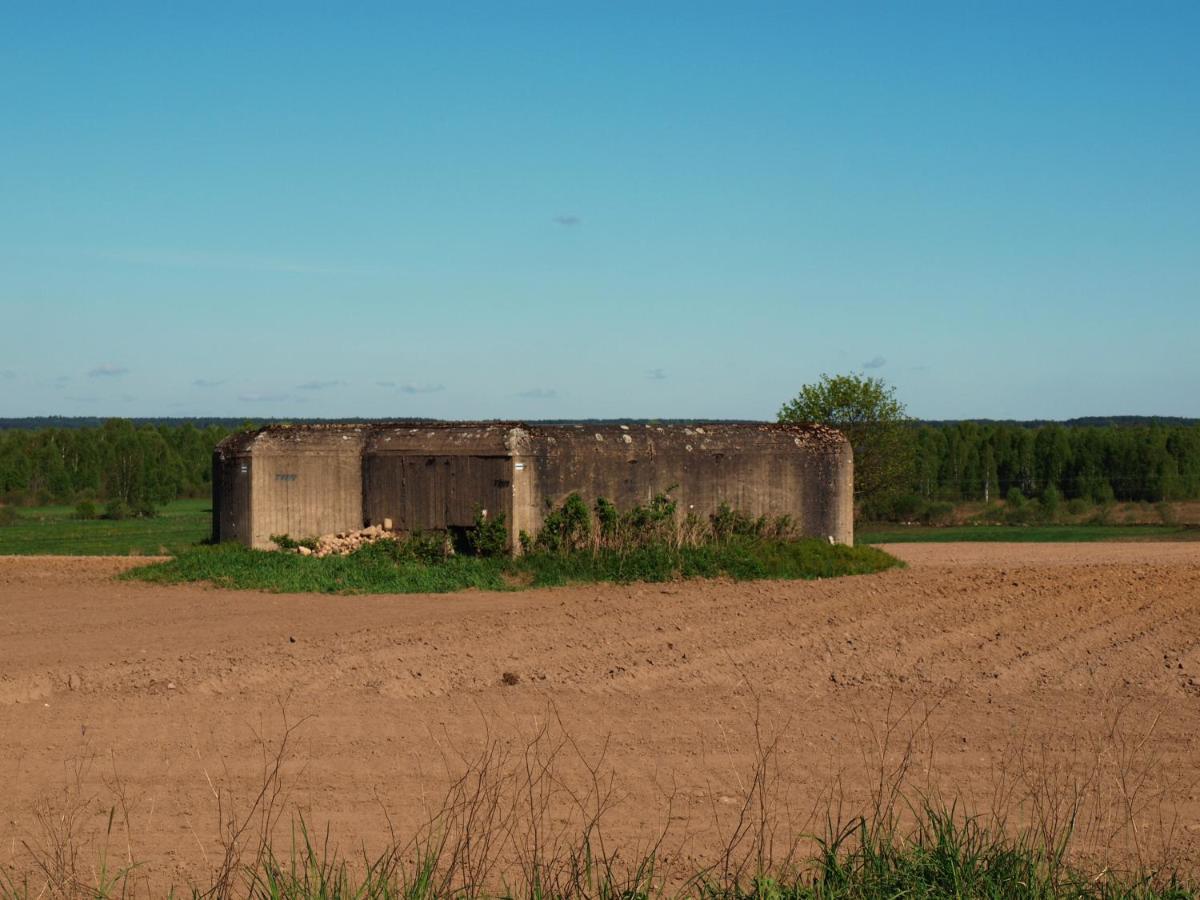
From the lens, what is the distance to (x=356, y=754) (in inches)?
394

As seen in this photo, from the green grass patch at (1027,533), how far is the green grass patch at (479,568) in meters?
13.9

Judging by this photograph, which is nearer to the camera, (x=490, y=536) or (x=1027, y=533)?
(x=490, y=536)

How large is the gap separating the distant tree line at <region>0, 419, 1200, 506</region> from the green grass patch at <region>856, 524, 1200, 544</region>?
8.68 meters

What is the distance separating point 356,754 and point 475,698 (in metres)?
2.09

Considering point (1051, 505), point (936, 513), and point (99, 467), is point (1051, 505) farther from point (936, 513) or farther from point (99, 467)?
point (99, 467)

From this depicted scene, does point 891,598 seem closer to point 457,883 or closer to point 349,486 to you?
point 349,486

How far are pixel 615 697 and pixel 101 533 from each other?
29398 mm

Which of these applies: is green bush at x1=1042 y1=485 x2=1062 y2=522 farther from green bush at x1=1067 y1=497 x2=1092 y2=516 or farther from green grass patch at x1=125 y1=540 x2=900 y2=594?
green grass patch at x1=125 y1=540 x2=900 y2=594

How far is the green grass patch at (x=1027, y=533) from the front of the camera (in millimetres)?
35906

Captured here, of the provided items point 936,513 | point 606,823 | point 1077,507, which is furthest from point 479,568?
point 1077,507

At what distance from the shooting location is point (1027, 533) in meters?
37.9

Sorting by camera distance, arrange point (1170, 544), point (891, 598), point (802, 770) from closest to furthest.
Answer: point (802, 770) < point (891, 598) < point (1170, 544)

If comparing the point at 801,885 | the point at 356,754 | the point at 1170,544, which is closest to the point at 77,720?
the point at 356,754

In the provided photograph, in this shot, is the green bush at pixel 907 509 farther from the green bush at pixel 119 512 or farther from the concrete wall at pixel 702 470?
the green bush at pixel 119 512
